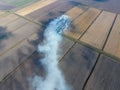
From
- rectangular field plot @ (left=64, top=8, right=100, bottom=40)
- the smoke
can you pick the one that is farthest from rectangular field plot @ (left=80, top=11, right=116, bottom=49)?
the smoke

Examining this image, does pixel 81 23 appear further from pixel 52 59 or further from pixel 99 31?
pixel 52 59

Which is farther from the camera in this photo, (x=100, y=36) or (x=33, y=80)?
(x=100, y=36)

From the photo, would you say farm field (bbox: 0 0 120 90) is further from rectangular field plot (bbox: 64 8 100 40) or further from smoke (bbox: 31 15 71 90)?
smoke (bbox: 31 15 71 90)

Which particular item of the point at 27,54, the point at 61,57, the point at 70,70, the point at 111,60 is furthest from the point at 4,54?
the point at 111,60

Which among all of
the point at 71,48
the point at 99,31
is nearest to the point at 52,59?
the point at 71,48

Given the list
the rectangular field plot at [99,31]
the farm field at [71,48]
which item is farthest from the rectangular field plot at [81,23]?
the rectangular field plot at [99,31]

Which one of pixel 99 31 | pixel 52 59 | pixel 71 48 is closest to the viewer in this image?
pixel 52 59

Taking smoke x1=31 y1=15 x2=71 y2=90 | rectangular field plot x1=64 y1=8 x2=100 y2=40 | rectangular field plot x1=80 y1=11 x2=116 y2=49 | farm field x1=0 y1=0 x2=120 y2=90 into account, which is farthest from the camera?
rectangular field plot x1=64 y1=8 x2=100 y2=40

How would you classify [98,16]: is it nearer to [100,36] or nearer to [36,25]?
[100,36]
